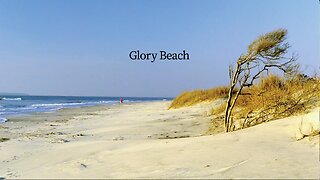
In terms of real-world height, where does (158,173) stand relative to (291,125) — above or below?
below

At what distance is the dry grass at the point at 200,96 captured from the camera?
64.4ft

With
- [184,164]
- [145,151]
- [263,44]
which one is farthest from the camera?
[263,44]

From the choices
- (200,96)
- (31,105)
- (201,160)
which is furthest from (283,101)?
(31,105)

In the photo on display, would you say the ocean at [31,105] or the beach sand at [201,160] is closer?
the beach sand at [201,160]

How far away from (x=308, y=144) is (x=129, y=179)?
2604 mm

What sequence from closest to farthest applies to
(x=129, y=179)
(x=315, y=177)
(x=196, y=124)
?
(x=315, y=177) < (x=129, y=179) < (x=196, y=124)

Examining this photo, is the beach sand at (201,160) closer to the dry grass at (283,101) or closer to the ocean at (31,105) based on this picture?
the dry grass at (283,101)

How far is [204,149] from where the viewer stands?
479 cm

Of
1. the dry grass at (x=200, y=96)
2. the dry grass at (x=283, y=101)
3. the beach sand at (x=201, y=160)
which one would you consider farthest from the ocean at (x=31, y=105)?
the dry grass at (x=283, y=101)

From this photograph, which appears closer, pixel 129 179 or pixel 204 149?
pixel 129 179

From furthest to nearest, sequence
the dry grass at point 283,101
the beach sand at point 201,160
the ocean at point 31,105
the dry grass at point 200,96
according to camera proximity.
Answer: the ocean at point 31,105, the dry grass at point 200,96, the dry grass at point 283,101, the beach sand at point 201,160

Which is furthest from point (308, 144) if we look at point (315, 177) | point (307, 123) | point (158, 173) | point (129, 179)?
point (129, 179)

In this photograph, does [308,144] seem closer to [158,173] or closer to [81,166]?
[158,173]

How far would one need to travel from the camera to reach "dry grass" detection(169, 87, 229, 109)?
19.6 metres
